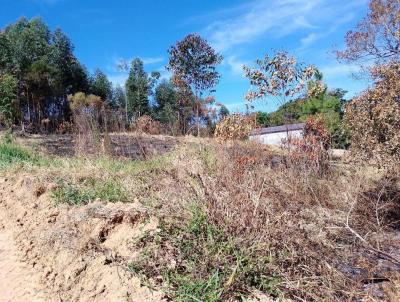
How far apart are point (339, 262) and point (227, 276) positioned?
1.18m

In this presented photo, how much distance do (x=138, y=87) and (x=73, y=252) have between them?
1029 inches

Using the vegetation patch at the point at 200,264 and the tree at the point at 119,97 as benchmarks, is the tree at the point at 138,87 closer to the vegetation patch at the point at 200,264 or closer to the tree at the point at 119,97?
the tree at the point at 119,97

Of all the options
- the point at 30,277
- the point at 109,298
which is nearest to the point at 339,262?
the point at 109,298

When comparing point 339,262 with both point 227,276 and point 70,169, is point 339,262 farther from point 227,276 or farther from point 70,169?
point 70,169

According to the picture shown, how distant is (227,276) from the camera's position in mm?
2732

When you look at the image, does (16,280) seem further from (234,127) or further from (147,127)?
(234,127)

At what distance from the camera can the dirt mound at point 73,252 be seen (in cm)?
287

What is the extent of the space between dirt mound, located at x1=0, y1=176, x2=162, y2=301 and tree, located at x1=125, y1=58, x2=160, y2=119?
24462mm

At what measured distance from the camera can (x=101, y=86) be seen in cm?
2848

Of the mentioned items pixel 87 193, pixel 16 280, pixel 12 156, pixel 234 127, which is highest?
pixel 234 127

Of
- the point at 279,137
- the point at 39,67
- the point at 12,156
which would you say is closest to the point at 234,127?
the point at 279,137

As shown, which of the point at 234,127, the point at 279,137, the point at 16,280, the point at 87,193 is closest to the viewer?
the point at 16,280

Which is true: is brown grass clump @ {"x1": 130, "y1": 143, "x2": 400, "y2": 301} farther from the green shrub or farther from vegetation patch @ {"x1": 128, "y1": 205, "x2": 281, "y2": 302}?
the green shrub

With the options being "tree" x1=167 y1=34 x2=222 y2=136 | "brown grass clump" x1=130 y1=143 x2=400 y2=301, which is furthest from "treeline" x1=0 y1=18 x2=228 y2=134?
"brown grass clump" x1=130 y1=143 x2=400 y2=301
